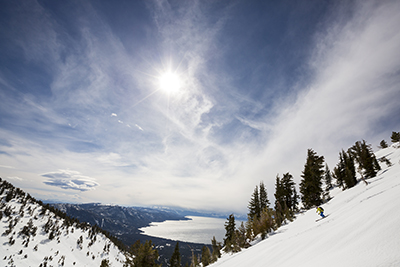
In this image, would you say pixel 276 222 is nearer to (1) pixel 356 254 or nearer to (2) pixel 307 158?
(1) pixel 356 254

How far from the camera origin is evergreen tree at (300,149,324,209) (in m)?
28.0

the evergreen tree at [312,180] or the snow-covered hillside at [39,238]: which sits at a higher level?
the evergreen tree at [312,180]

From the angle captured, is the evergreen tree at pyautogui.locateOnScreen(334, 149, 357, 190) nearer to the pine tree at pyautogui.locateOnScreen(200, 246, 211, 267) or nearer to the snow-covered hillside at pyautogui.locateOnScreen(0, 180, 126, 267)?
the pine tree at pyautogui.locateOnScreen(200, 246, 211, 267)

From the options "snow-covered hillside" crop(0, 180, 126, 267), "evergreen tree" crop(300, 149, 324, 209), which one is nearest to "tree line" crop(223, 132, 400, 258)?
"evergreen tree" crop(300, 149, 324, 209)

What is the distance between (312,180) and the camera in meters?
29.1

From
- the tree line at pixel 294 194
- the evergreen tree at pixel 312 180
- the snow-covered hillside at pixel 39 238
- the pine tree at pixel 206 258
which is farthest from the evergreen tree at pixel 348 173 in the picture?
the snow-covered hillside at pixel 39 238

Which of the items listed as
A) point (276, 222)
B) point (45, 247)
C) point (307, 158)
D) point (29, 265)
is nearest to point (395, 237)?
point (276, 222)

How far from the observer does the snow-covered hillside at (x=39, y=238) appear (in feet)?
104

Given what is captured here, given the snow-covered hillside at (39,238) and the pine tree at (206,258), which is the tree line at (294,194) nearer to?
the pine tree at (206,258)

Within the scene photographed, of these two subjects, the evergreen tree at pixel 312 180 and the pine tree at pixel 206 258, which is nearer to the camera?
the pine tree at pixel 206 258

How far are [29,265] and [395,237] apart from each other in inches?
2011

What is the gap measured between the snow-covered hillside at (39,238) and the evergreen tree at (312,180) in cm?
3784

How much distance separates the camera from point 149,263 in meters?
16.5

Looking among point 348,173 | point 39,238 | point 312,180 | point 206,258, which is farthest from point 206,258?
point 39,238
